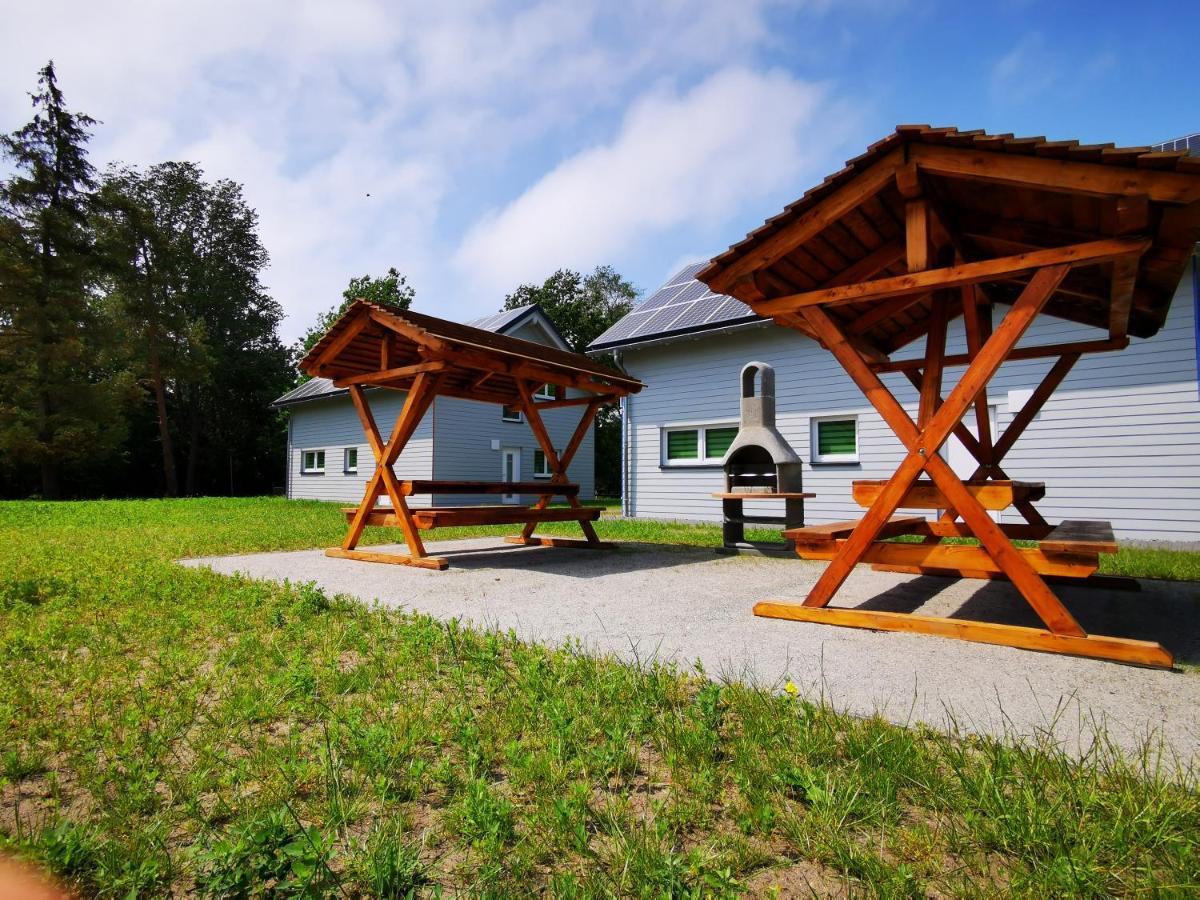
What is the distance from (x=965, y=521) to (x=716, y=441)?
1033 cm

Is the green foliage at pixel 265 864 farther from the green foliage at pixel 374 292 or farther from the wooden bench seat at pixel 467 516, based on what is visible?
the green foliage at pixel 374 292

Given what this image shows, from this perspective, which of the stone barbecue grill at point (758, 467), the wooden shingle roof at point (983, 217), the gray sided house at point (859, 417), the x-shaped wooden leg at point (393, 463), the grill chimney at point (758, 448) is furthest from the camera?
the gray sided house at point (859, 417)

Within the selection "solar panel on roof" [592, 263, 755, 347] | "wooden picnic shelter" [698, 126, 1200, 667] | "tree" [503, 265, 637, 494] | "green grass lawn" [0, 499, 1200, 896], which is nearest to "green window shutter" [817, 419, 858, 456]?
"solar panel on roof" [592, 263, 755, 347]

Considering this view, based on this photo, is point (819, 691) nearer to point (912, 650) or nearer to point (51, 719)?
point (912, 650)

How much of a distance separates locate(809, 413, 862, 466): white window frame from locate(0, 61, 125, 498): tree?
29.2 meters

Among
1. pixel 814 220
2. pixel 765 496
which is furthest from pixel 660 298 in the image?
pixel 814 220

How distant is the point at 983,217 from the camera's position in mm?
5254

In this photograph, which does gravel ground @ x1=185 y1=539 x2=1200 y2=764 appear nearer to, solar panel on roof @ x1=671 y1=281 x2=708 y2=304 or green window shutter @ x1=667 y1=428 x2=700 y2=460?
green window shutter @ x1=667 y1=428 x2=700 y2=460

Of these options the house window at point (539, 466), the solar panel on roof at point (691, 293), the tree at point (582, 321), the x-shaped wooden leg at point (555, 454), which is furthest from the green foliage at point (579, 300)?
the x-shaped wooden leg at point (555, 454)

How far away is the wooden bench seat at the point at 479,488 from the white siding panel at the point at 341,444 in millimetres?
11406

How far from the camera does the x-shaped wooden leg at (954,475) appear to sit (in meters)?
3.95

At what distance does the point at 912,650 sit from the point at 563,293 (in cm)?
4389

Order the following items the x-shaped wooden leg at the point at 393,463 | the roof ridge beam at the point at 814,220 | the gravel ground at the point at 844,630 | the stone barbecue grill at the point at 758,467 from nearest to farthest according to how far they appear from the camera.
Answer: the gravel ground at the point at 844,630
the roof ridge beam at the point at 814,220
the x-shaped wooden leg at the point at 393,463
the stone barbecue grill at the point at 758,467

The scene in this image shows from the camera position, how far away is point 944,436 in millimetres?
4164
